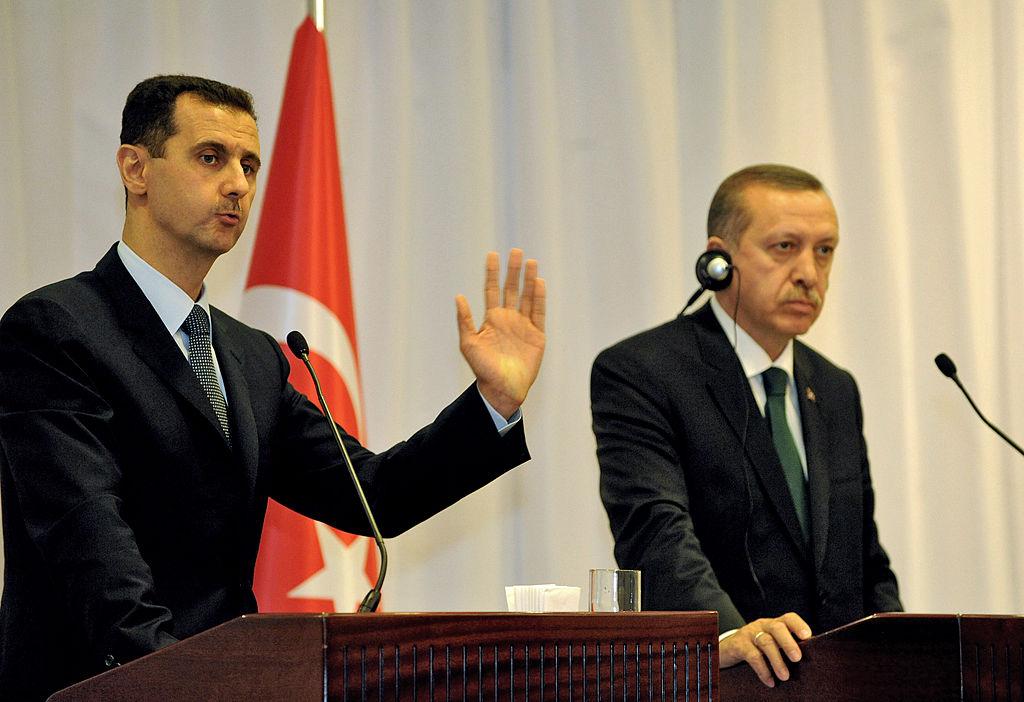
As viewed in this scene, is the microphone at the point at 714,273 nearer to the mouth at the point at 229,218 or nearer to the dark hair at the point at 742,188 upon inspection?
the dark hair at the point at 742,188

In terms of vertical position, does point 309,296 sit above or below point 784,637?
above

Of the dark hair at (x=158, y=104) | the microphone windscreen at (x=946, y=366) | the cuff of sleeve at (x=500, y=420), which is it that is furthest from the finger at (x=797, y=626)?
the dark hair at (x=158, y=104)

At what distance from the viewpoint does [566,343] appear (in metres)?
4.84

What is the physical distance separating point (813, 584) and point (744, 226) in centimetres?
96

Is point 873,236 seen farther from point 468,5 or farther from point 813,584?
point 813,584

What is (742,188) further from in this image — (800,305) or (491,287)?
(491,287)

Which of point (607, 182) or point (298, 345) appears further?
point (607, 182)

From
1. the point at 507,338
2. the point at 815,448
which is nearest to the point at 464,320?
the point at 507,338

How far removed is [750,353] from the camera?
3389 millimetres

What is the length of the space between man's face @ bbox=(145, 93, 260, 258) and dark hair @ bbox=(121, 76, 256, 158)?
1 cm

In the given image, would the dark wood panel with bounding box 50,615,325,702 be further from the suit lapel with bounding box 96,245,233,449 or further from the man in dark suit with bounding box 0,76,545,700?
the suit lapel with bounding box 96,245,233,449

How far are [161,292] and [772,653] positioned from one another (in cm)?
135

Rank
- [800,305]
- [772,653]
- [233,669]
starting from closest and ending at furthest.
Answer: [233,669] → [772,653] → [800,305]

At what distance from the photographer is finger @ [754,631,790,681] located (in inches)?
89.2
